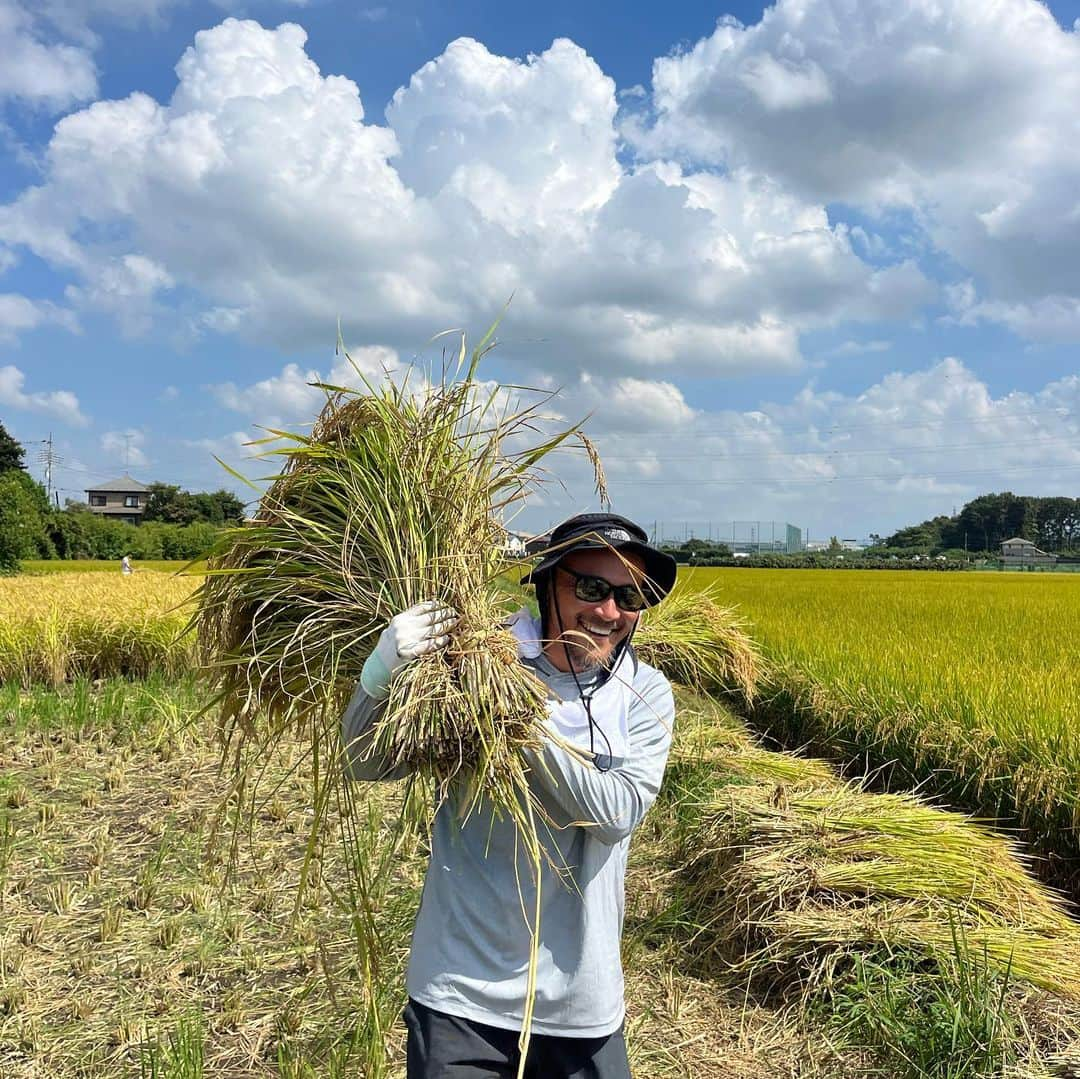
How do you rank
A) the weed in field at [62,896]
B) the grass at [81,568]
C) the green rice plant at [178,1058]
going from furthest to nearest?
the grass at [81,568] < the weed in field at [62,896] < the green rice plant at [178,1058]

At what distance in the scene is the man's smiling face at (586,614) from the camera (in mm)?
1565

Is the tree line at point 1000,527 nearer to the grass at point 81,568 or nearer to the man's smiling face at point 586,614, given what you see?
the grass at point 81,568

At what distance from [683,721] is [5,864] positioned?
12.9 ft

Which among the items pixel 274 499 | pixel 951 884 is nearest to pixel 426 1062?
pixel 274 499

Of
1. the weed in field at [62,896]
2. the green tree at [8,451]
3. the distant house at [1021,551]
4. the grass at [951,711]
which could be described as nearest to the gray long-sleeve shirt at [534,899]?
the weed in field at [62,896]

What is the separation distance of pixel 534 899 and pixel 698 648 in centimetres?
622

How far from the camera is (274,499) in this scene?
5.59 ft

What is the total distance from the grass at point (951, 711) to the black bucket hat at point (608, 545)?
10.3ft

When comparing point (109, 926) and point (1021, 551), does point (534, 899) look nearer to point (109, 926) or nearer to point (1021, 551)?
point (109, 926)

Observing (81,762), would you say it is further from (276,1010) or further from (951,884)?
(951,884)

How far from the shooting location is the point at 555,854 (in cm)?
150

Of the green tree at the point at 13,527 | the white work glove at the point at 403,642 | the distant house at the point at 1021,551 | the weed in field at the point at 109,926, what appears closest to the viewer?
the white work glove at the point at 403,642

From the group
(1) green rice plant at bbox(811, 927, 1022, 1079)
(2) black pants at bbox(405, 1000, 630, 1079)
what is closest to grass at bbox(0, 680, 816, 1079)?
(1) green rice plant at bbox(811, 927, 1022, 1079)

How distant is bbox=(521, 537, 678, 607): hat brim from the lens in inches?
61.4
